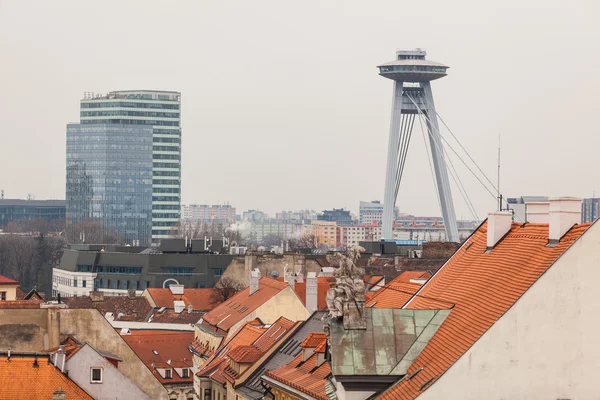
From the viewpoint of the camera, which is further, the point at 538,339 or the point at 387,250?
the point at 387,250

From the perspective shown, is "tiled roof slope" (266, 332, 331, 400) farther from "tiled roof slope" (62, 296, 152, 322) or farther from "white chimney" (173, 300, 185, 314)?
"white chimney" (173, 300, 185, 314)

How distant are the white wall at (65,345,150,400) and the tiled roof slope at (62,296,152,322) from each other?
2441 inches

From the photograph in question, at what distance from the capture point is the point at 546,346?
27578 millimetres

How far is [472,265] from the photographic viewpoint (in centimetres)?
3278

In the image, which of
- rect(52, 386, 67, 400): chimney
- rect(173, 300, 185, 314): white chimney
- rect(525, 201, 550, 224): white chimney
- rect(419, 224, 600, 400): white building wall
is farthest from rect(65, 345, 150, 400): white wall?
rect(173, 300, 185, 314): white chimney

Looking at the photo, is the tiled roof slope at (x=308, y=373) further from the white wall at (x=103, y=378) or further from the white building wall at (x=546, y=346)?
the white building wall at (x=546, y=346)

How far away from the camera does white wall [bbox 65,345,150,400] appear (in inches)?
1889

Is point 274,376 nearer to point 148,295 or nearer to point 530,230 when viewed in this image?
point 530,230

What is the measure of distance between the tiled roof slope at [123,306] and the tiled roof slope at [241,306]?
23.4 metres

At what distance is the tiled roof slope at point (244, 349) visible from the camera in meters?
61.6

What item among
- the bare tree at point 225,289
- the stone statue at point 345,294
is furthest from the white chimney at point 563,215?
the bare tree at point 225,289

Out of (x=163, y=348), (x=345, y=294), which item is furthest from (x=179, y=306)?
(x=345, y=294)

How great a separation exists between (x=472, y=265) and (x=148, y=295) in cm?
10103

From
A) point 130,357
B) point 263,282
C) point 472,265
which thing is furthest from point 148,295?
point 472,265
